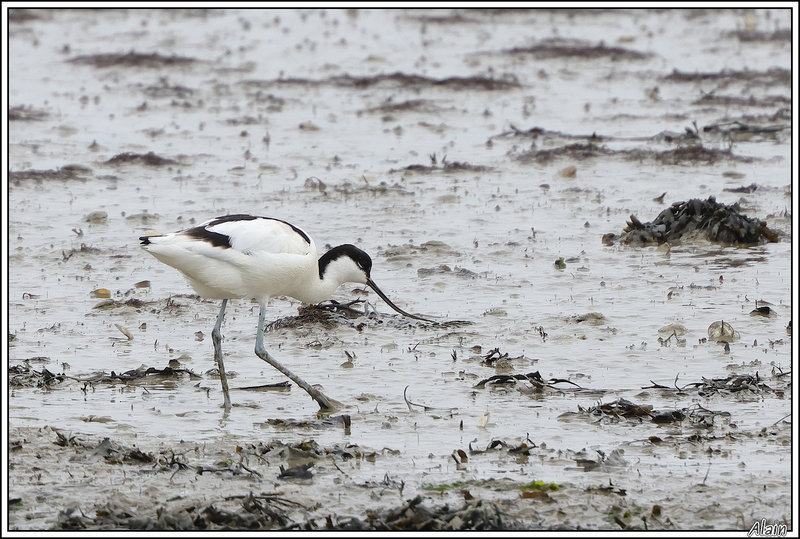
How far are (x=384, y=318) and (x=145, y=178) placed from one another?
5.17 meters

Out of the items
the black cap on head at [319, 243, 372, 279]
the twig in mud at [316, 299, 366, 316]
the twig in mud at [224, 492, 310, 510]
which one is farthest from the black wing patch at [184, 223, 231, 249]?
the twig in mud at [224, 492, 310, 510]

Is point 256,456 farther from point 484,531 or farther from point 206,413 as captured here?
point 484,531

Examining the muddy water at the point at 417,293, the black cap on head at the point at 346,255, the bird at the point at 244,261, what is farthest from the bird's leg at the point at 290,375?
the black cap on head at the point at 346,255

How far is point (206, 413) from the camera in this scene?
648 centimetres

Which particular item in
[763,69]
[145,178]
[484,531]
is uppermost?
[763,69]

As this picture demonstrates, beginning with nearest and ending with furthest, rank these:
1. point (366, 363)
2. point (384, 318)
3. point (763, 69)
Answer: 1. point (366, 363)
2. point (384, 318)
3. point (763, 69)

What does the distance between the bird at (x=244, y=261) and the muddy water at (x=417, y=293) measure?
0.29 m

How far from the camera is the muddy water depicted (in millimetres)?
5434

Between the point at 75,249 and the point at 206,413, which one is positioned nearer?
the point at 206,413

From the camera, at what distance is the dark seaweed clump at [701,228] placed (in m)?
9.93

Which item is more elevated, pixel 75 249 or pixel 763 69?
pixel 763 69

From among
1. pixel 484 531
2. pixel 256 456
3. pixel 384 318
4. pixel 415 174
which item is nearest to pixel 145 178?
pixel 415 174

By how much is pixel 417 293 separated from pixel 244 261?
224 centimetres

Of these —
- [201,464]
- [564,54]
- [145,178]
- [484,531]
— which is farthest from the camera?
[564,54]
